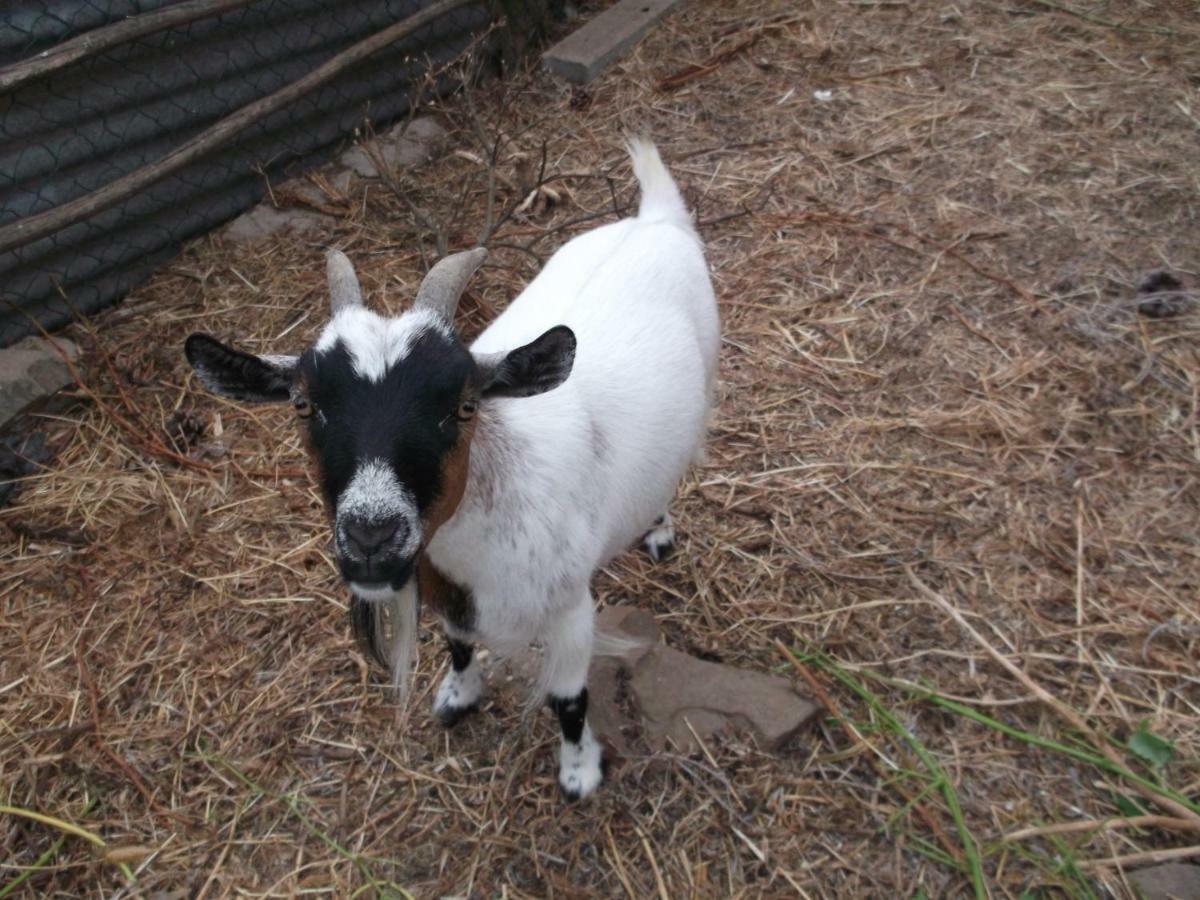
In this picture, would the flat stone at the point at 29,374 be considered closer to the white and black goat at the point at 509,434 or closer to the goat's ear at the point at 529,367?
the white and black goat at the point at 509,434

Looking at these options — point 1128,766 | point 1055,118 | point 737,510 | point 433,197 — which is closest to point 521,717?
point 737,510

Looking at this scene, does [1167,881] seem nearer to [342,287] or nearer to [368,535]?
[368,535]

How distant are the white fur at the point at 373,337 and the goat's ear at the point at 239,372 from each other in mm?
137

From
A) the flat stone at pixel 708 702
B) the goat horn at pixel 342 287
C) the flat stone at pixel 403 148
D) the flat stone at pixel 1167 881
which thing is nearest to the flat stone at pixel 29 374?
the flat stone at pixel 403 148

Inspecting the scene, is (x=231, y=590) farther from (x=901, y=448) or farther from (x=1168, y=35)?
(x=1168, y=35)

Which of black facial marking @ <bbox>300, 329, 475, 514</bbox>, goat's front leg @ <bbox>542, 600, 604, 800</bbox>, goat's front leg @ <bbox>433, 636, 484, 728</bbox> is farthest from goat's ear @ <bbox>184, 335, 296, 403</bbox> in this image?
goat's front leg @ <bbox>433, 636, 484, 728</bbox>

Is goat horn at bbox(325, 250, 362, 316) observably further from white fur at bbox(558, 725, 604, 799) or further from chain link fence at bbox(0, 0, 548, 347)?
chain link fence at bbox(0, 0, 548, 347)

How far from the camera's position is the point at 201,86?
13.4 ft

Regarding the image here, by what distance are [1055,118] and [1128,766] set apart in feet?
11.4

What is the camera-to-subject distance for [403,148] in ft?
15.7

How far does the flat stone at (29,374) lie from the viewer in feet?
11.3

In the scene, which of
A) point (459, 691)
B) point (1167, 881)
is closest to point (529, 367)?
point (459, 691)

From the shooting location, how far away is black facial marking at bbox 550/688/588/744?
90.0 inches

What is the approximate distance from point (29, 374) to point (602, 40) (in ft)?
11.8
